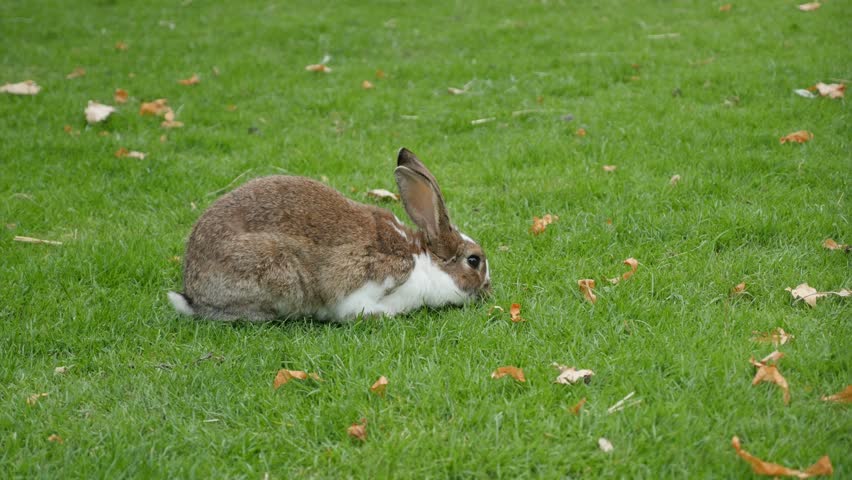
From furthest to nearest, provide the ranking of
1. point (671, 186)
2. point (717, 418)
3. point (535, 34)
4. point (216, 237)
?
point (535, 34) → point (671, 186) → point (216, 237) → point (717, 418)

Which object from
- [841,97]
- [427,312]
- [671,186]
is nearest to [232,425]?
[427,312]

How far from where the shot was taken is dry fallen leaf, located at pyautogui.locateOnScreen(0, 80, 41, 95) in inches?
381

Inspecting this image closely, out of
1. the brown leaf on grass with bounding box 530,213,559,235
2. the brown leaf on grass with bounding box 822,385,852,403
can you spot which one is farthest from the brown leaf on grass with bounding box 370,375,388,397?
the brown leaf on grass with bounding box 530,213,559,235

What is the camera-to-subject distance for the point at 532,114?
878 centimetres

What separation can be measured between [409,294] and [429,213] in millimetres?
568

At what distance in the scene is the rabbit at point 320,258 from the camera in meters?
5.00

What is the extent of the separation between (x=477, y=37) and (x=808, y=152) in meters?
6.11

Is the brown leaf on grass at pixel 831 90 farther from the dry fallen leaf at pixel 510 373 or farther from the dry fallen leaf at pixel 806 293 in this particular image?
the dry fallen leaf at pixel 510 373

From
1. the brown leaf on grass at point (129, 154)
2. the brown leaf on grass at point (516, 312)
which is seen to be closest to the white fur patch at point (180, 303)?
the brown leaf on grass at point (516, 312)

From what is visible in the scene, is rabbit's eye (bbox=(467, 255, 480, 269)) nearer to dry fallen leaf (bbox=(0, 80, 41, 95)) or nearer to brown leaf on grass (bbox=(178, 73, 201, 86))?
brown leaf on grass (bbox=(178, 73, 201, 86))

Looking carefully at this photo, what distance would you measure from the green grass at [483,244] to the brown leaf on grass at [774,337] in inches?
3.2

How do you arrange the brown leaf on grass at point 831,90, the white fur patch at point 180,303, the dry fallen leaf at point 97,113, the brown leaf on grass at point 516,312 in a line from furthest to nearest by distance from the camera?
1. the dry fallen leaf at point 97,113
2. the brown leaf on grass at point 831,90
3. the white fur patch at point 180,303
4. the brown leaf on grass at point 516,312

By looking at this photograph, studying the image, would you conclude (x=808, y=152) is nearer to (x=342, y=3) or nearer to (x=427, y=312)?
(x=427, y=312)

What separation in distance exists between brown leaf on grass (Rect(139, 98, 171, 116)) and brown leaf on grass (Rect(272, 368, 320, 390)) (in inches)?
224
